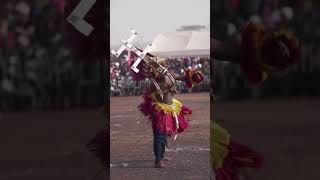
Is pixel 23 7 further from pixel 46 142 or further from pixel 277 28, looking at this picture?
pixel 277 28

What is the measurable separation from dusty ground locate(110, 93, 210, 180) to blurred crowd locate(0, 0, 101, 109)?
0.92ft

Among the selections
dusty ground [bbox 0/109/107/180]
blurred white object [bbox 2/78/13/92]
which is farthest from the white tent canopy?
blurred white object [bbox 2/78/13/92]

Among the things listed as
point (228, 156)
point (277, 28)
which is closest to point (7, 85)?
point (228, 156)

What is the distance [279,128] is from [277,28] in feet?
1.74

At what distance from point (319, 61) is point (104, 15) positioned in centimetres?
117

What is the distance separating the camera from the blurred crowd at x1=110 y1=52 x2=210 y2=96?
310 centimetres

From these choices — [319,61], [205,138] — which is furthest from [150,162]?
[319,61]

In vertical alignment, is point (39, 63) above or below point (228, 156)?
above

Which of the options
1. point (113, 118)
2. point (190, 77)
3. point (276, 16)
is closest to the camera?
point (276, 16)

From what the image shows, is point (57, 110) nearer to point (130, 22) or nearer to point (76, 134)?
point (76, 134)

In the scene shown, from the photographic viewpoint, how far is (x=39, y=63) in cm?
305

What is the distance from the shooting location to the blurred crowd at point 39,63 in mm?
3023

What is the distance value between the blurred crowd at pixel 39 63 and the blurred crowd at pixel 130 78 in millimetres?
130

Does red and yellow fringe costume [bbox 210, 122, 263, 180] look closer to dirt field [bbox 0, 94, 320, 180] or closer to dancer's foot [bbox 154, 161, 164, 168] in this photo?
dirt field [bbox 0, 94, 320, 180]
